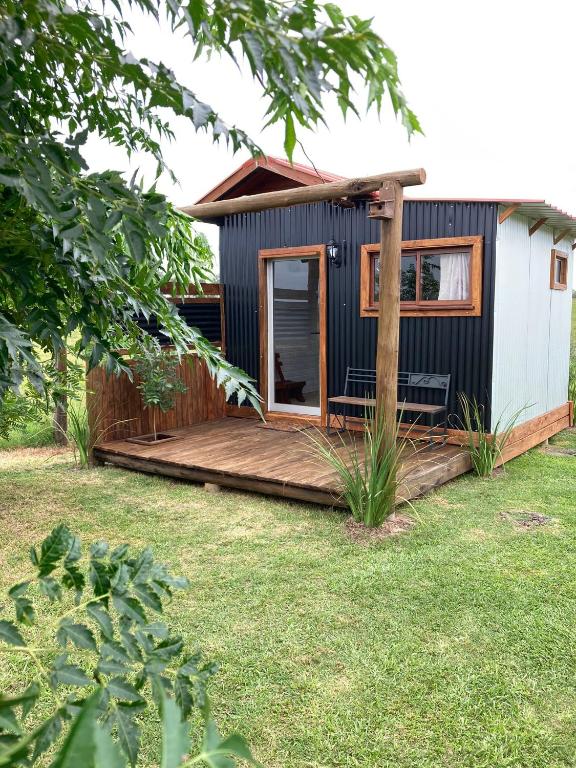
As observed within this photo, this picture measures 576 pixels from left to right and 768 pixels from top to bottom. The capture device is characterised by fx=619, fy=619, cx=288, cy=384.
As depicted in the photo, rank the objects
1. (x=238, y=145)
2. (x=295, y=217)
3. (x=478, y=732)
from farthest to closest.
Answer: (x=295, y=217) → (x=478, y=732) → (x=238, y=145)

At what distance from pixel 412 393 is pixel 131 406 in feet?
10.0

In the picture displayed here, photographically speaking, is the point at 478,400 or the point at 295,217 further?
the point at 295,217

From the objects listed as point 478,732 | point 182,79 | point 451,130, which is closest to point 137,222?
point 182,79

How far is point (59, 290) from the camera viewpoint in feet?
3.41

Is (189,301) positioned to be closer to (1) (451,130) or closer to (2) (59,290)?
(2) (59,290)

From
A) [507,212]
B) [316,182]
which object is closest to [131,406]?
[316,182]

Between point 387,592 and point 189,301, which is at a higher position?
point 189,301

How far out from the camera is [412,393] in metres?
6.74

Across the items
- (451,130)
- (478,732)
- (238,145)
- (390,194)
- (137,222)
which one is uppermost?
(451,130)

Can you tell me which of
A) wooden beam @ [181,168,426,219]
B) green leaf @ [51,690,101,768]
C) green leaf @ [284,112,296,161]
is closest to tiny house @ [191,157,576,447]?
wooden beam @ [181,168,426,219]

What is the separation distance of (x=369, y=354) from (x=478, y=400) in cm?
132

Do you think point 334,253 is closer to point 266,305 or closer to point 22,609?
point 266,305

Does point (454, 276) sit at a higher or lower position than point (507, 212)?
lower

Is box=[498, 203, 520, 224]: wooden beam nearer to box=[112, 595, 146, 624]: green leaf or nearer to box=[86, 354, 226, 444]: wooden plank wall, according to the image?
box=[86, 354, 226, 444]: wooden plank wall
